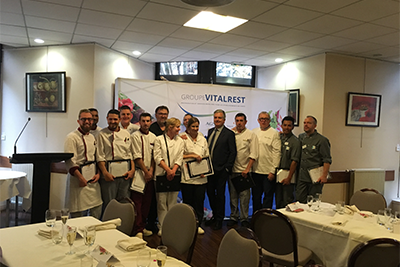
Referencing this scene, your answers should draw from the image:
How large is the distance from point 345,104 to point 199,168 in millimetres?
3282

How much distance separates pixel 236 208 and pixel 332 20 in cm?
301

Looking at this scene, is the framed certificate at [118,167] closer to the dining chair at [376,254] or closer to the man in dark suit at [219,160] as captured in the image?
the man in dark suit at [219,160]

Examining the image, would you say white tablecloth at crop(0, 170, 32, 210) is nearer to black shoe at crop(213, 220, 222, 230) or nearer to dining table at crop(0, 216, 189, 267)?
dining table at crop(0, 216, 189, 267)

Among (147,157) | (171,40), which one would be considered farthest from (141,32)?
(147,157)

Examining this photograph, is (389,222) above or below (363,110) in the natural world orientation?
below

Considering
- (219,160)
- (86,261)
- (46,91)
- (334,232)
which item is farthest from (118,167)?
(46,91)

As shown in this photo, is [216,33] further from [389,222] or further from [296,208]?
[389,222]

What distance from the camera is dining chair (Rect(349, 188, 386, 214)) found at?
339cm

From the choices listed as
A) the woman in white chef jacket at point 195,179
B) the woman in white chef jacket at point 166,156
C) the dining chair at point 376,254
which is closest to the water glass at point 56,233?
the dining chair at point 376,254

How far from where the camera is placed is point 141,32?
15.4ft

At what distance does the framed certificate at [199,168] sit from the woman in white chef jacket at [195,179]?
44mm

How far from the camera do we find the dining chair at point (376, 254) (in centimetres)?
193

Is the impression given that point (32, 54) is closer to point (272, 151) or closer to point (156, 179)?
point (156, 179)

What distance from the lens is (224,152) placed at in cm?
455
